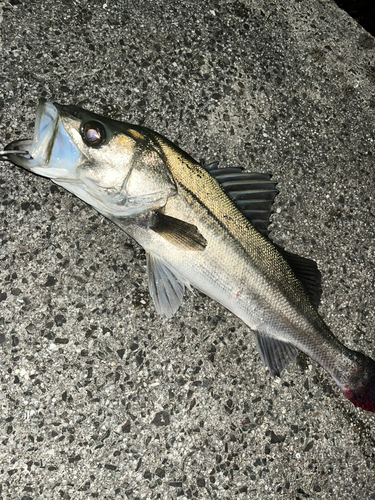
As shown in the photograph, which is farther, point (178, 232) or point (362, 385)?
point (362, 385)

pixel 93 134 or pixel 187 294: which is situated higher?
pixel 93 134

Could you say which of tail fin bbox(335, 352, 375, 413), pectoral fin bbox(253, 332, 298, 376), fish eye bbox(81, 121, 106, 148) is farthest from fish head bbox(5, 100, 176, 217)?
tail fin bbox(335, 352, 375, 413)

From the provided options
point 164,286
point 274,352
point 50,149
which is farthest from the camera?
point 274,352

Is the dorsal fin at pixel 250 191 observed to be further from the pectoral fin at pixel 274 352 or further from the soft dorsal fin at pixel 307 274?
the pectoral fin at pixel 274 352

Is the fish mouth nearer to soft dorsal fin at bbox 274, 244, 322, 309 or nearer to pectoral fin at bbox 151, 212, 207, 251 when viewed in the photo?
pectoral fin at bbox 151, 212, 207, 251

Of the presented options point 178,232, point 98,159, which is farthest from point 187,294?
point 98,159

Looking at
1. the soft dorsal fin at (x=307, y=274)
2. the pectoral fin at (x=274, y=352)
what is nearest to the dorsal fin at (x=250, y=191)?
the soft dorsal fin at (x=307, y=274)

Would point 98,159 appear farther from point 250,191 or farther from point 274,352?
point 274,352
